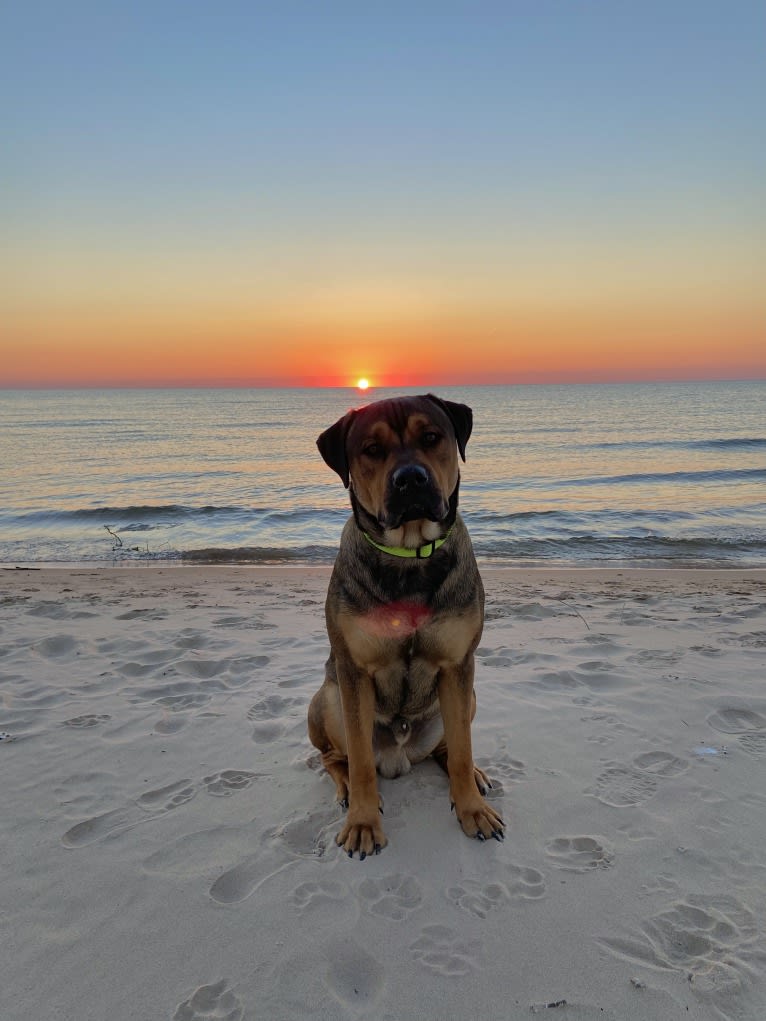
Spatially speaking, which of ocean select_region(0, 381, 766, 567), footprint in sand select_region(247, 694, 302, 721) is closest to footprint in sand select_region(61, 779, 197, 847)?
footprint in sand select_region(247, 694, 302, 721)

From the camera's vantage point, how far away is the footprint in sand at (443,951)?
7.19 feet

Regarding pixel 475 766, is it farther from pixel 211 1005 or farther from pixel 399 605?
pixel 211 1005

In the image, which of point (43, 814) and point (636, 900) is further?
point (43, 814)

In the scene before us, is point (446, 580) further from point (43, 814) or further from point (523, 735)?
point (43, 814)

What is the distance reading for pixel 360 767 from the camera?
9.93 ft

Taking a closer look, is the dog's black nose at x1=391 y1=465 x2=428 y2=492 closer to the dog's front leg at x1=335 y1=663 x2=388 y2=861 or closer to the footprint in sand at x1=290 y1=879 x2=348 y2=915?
the dog's front leg at x1=335 y1=663 x2=388 y2=861

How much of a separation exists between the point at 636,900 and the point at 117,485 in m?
19.6

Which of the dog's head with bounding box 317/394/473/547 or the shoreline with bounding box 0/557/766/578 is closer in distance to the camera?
the dog's head with bounding box 317/394/473/547

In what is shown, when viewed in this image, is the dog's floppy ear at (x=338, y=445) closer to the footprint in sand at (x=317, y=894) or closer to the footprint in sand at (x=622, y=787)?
the footprint in sand at (x=317, y=894)

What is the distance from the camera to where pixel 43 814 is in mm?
3076

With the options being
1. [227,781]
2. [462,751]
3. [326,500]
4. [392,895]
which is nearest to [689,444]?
[326,500]

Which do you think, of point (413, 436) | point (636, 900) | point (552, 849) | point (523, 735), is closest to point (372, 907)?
point (552, 849)

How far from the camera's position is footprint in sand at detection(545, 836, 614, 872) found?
2.68 m

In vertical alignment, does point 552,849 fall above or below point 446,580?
below
